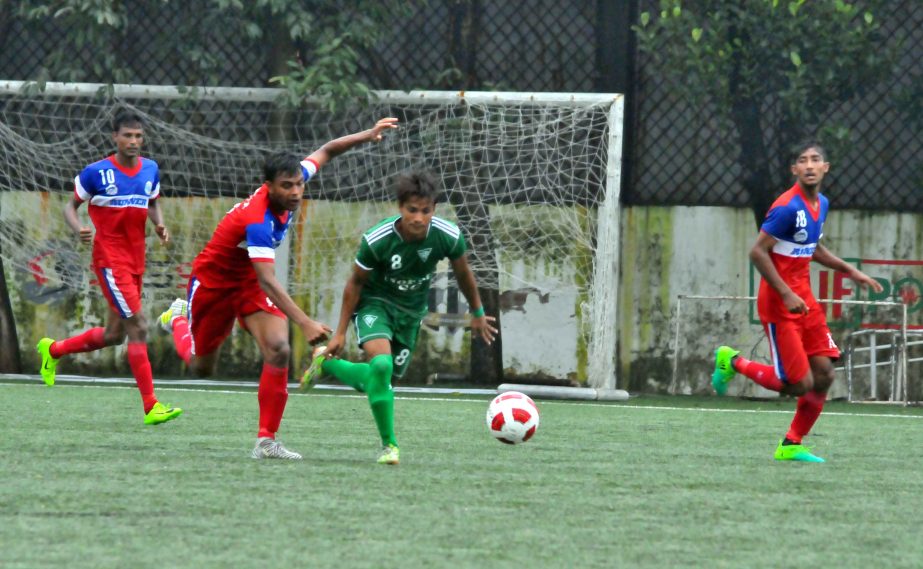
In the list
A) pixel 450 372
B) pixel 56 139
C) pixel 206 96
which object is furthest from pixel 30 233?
pixel 450 372

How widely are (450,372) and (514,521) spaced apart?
940cm

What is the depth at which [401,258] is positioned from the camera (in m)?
6.91

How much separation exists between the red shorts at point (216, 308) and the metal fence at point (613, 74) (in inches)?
247

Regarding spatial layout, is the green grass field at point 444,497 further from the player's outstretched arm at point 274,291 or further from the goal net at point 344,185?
the goal net at point 344,185

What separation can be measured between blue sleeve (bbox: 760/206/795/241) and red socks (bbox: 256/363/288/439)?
2598mm

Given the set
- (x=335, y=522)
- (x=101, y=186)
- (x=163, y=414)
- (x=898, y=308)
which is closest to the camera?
(x=335, y=522)

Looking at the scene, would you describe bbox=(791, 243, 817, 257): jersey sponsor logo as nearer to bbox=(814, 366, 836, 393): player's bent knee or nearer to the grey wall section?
bbox=(814, 366, 836, 393): player's bent knee

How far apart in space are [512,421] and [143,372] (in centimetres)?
248

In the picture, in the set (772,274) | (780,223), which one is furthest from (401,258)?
(780,223)

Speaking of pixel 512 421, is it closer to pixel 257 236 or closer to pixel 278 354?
pixel 278 354

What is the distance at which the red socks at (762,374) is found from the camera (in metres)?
8.18

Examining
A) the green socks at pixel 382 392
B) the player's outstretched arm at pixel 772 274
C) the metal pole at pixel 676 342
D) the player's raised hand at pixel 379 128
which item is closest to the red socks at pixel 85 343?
the player's raised hand at pixel 379 128

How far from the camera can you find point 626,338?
14156mm

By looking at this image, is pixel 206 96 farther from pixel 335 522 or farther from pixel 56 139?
pixel 335 522
